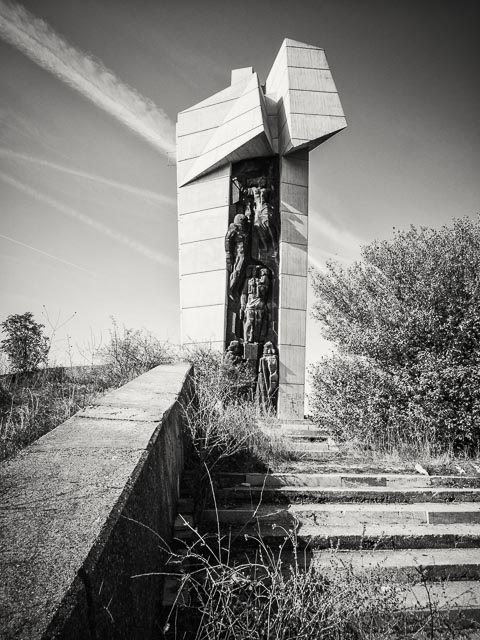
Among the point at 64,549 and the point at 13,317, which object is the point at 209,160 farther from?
the point at 64,549

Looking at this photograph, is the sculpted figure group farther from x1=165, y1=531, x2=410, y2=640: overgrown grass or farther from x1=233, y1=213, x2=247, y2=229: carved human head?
x1=165, y1=531, x2=410, y2=640: overgrown grass

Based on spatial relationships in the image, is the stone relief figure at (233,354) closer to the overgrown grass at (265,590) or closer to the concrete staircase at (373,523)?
the overgrown grass at (265,590)

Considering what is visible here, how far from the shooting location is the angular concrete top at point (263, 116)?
10.2 m

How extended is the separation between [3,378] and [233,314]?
605 centimetres

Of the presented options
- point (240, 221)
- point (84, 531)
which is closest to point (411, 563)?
point (84, 531)

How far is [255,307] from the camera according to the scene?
31.8 ft

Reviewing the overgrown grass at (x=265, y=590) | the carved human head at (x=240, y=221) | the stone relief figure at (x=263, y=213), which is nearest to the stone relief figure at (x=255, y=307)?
the stone relief figure at (x=263, y=213)

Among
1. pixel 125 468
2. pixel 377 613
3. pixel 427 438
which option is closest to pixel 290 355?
pixel 427 438

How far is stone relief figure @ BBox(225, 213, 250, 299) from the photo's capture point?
9.91m

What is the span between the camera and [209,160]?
10.7 meters

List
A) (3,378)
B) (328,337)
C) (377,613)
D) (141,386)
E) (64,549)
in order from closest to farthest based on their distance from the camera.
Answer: (64,549) < (377,613) < (141,386) < (3,378) < (328,337)

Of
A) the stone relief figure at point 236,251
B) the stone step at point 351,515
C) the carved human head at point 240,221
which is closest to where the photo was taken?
the stone step at point 351,515

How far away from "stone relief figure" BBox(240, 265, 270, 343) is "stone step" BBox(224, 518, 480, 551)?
6.64 m

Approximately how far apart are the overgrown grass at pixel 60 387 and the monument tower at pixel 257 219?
236cm
